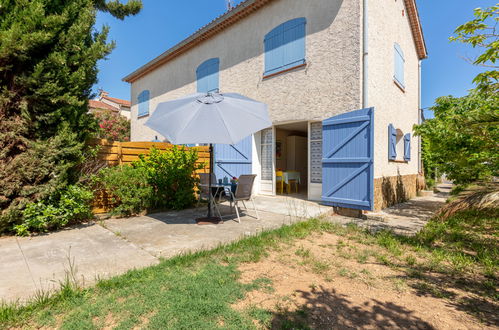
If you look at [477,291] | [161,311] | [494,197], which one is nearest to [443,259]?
[477,291]

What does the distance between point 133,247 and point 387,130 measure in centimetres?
689

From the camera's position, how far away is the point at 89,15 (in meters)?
4.46

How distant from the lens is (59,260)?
2959 mm

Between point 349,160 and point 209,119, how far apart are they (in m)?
3.41

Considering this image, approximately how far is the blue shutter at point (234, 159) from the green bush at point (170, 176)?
2.40 m

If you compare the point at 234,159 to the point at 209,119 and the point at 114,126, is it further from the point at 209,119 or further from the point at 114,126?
the point at 114,126

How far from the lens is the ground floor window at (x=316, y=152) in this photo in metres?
7.02

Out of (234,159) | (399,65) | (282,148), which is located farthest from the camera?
(282,148)

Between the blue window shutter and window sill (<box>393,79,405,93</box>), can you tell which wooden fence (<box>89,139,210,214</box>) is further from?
the blue window shutter

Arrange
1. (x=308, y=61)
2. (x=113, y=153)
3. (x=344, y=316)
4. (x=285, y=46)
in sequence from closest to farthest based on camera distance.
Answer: (x=344, y=316) < (x=113, y=153) < (x=308, y=61) < (x=285, y=46)

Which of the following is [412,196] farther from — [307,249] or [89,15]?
[89,15]

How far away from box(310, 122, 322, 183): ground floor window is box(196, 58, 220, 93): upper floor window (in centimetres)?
434

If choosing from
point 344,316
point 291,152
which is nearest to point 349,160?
point 344,316

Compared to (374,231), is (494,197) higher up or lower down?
higher up
